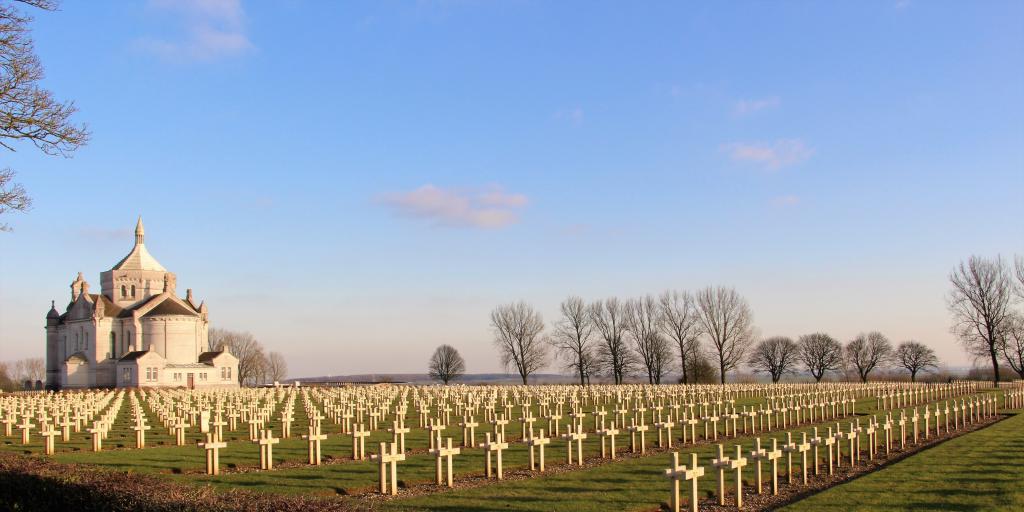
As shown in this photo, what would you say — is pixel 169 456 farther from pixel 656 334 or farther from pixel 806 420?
pixel 656 334

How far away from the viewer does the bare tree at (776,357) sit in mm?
97875

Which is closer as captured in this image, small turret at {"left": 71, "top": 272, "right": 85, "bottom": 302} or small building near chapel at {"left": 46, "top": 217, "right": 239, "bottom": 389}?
small building near chapel at {"left": 46, "top": 217, "right": 239, "bottom": 389}

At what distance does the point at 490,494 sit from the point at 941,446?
12.4 metres

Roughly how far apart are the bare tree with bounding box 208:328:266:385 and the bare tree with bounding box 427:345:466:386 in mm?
28777

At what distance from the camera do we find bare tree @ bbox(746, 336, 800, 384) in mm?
97875

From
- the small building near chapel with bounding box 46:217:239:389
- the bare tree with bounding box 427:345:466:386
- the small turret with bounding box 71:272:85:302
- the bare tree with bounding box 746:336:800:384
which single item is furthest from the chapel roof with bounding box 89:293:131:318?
the bare tree with bounding box 746:336:800:384

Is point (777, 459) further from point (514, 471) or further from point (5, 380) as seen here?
point (5, 380)

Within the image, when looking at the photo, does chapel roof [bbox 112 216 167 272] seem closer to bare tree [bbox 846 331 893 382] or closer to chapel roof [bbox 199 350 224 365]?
chapel roof [bbox 199 350 224 365]

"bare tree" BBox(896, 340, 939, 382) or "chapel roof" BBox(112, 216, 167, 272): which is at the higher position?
"chapel roof" BBox(112, 216, 167, 272)

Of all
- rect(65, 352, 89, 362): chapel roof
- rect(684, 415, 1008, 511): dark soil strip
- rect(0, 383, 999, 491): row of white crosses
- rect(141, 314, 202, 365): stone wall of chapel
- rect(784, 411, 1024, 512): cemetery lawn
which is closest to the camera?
rect(784, 411, 1024, 512): cemetery lawn

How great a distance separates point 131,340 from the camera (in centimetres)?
8094

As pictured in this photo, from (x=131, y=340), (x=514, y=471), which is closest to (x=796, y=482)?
(x=514, y=471)

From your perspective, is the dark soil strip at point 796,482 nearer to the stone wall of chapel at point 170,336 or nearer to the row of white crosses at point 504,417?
the row of white crosses at point 504,417

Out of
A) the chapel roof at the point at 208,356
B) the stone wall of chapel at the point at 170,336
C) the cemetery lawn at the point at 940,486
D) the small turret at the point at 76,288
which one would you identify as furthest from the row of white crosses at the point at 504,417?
the small turret at the point at 76,288
